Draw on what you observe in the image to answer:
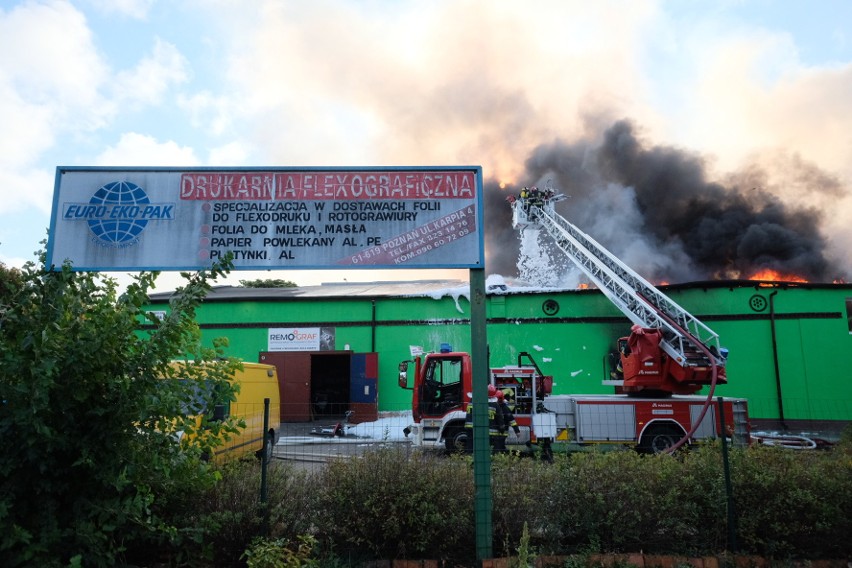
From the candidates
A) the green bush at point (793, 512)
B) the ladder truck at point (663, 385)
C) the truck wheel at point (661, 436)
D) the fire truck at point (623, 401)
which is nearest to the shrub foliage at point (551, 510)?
the green bush at point (793, 512)

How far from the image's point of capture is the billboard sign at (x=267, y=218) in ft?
18.9

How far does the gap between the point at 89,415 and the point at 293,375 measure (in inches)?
642

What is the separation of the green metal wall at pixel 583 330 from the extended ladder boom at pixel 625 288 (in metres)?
1.87

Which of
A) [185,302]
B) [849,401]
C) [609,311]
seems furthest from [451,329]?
[185,302]

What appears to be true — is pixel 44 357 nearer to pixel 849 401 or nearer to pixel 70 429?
pixel 70 429

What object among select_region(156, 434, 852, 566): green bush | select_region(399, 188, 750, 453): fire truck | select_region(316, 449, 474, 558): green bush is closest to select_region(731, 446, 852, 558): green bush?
select_region(156, 434, 852, 566): green bush

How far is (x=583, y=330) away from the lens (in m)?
19.4

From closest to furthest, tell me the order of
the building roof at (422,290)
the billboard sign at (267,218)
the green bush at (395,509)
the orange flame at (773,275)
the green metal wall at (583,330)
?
the green bush at (395,509), the billboard sign at (267,218), the green metal wall at (583,330), the building roof at (422,290), the orange flame at (773,275)

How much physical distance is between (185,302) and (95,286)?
758 millimetres

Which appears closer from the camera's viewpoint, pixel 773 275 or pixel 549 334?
pixel 549 334

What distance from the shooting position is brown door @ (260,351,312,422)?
1980cm

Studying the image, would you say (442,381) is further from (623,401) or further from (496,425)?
(623,401)

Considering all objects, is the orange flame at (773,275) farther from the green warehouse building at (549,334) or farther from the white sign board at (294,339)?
the white sign board at (294,339)

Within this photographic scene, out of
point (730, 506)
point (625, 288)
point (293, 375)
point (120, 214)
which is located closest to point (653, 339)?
point (625, 288)
